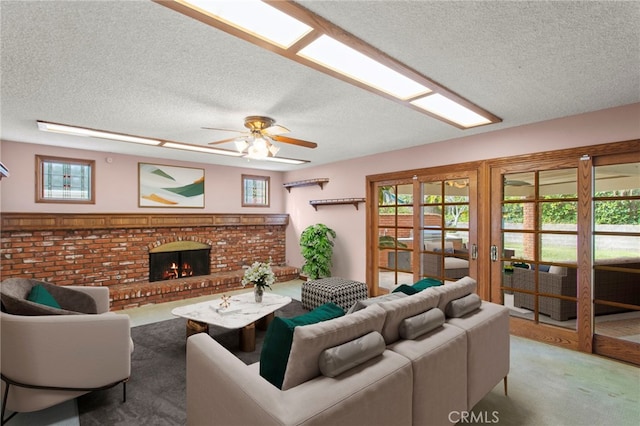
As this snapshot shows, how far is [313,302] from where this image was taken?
4352 mm

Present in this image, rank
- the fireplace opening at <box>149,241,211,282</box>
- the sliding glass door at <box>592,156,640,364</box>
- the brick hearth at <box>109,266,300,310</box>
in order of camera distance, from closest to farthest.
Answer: the sliding glass door at <box>592,156,640,364</box>
the brick hearth at <box>109,266,300,310</box>
the fireplace opening at <box>149,241,211,282</box>

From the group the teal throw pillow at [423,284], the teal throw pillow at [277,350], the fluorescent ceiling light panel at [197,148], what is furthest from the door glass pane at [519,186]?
the fluorescent ceiling light panel at [197,148]

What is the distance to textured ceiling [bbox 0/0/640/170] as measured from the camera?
1554mm

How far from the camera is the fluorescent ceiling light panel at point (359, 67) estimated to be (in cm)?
184

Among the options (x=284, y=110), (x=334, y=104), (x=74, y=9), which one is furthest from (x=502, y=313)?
(x=74, y=9)

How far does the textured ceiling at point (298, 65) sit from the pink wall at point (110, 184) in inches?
34.9

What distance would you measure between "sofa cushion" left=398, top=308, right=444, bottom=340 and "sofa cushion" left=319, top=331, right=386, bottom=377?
0.27m

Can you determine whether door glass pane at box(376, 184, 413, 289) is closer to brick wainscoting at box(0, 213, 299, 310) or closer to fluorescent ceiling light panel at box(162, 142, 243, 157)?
brick wainscoting at box(0, 213, 299, 310)

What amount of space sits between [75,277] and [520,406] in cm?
558

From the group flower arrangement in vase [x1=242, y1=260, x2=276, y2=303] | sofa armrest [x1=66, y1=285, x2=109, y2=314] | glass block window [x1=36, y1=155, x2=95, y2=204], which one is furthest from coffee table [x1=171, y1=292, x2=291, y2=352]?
glass block window [x1=36, y1=155, x2=95, y2=204]

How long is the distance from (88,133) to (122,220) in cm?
167

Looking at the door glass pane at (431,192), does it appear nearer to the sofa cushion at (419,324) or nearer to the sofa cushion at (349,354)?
the sofa cushion at (419,324)

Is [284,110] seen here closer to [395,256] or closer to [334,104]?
[334,104]

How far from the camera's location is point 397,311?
5.93 ft
